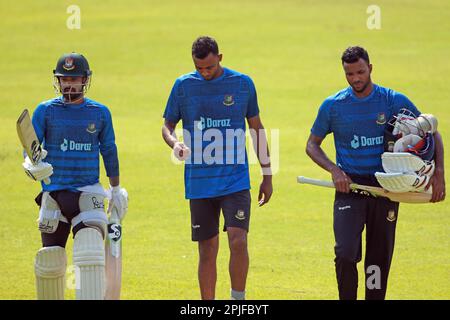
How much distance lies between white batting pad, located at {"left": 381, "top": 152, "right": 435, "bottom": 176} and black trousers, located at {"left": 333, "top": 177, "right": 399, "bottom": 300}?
44 cm

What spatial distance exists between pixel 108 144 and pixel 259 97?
14.2m

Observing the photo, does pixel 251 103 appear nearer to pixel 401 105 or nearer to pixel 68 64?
pixel 401 105

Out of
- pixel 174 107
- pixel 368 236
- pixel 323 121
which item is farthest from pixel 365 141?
pixel 174 107

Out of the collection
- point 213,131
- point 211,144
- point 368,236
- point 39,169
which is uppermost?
point 213,131

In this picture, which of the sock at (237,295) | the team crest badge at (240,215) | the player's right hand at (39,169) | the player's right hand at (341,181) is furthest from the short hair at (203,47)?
the sock at (237,295)

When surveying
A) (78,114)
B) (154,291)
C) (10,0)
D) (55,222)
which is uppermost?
(10,0)

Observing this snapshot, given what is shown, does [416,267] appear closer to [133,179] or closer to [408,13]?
[133,179]

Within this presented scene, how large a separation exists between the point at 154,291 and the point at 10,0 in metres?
25.3

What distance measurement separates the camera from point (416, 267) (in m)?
12.4

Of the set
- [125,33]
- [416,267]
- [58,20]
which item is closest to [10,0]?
[58,20]

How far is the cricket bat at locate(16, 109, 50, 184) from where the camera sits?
866 cm

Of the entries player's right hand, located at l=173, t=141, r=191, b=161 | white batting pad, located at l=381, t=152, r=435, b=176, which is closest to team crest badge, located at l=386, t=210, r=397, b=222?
white batting pad, located at l=381, t=152, r=435, b=176

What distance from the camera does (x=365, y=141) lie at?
31.1ft

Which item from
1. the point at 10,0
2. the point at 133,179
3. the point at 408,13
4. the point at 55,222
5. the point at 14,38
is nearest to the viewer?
the point at 55,222
